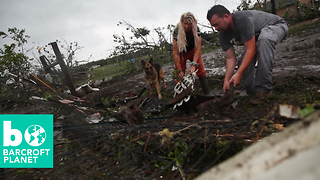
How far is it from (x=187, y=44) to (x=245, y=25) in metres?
1.40

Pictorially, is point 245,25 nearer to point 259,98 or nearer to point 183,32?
point 259,98

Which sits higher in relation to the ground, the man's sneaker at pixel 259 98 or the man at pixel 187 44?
the man at pixel 187 44

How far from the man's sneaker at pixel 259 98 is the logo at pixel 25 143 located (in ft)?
8.16

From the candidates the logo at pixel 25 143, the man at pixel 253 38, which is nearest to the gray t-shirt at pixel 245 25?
the man at pixel 253 38

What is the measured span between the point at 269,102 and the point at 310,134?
279 cm

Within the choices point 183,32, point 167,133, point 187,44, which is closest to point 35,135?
point 167,133

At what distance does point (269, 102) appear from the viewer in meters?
3.02

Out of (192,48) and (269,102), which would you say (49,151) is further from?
(192,48)

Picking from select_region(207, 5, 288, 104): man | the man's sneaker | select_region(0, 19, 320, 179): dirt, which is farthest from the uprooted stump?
the man's sneaker

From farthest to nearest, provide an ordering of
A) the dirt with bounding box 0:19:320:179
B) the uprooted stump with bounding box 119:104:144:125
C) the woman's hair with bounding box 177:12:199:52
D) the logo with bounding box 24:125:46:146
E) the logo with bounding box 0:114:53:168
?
Result: the woman's hair with bounding box 177:12:199:52 < the uprooted stump with bounding box 119:104:144:125 < the logo with bounding box 24:125:46:146 < the logo with bounding box 0:114:53:168 < the dirt with bounding box 0:19:320:179

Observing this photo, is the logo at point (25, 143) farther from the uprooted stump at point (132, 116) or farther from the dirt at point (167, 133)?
the uprooted stump at point (132, 116)

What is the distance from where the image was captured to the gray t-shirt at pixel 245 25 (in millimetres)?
2896

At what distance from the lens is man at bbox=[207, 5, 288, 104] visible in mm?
2895

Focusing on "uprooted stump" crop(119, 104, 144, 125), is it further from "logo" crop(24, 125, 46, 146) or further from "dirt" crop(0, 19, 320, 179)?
"logo" crop(24, 125, 46, 146)
